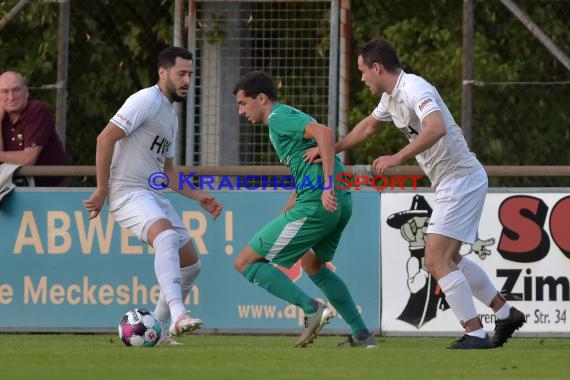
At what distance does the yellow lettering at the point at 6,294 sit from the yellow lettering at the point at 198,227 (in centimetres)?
151

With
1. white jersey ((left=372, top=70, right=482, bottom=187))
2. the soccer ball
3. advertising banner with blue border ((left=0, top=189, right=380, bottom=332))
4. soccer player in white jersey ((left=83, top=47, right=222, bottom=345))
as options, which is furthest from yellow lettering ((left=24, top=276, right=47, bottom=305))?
white jersey ((left=372, top=70, right=482, bottom=187))

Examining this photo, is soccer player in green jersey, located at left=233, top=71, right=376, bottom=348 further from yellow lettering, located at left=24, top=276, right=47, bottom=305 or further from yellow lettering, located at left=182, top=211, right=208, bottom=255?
yellow lettering, located at left=24, top=276, right=47, bottom=305

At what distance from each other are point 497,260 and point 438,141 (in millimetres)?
2455

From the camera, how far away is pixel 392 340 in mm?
12711

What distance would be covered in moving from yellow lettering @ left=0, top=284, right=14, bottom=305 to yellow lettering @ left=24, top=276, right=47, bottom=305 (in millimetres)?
121

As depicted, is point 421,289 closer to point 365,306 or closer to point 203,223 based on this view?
point 365,306

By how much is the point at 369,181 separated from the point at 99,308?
239 cm

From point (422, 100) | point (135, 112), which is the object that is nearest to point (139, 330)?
point (135, 112)

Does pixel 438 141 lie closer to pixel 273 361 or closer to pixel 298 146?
pixel 298 146

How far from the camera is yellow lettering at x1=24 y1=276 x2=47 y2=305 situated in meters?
13.3

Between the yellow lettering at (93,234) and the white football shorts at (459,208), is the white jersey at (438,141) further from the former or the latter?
the yellow lettering at (93,234)

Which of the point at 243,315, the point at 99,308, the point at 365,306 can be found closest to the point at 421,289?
the point at 365,306

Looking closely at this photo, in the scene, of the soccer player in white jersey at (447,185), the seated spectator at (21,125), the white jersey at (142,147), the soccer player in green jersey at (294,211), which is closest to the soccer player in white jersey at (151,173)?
the white jersey at (142,147)

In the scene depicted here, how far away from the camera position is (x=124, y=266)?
1327 cm
